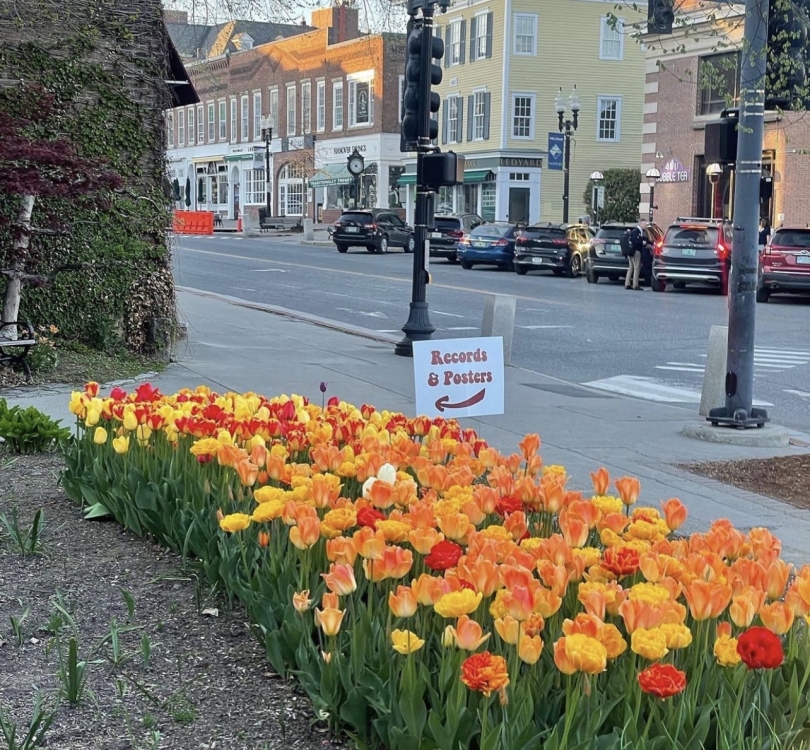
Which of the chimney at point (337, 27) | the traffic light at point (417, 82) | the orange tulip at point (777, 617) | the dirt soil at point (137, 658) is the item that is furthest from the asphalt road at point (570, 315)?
the chimney at point (337, 27)

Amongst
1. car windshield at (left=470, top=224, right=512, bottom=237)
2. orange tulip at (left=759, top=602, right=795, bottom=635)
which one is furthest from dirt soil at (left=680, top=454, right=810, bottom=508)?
car windshield at (left=470, top=224, right=512, bottom=237)

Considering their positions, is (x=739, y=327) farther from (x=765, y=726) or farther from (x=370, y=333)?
(x=370, y=333)

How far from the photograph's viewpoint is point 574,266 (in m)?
32.7

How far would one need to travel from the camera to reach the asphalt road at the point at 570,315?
13977mm

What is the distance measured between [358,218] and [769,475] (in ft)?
115

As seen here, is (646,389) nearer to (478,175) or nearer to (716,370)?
(716,370)

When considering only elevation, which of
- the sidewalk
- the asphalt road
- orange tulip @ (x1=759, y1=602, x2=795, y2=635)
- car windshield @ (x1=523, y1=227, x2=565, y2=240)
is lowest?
the asphalt road

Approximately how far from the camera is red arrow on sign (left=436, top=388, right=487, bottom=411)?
6477 mm

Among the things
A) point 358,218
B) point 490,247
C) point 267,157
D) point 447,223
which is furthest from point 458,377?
point 267,157

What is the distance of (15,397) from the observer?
33.0 feet

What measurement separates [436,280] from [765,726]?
27496 mm

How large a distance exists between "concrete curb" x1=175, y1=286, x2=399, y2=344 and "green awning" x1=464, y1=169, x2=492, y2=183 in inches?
1108

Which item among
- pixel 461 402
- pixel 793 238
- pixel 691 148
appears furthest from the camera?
pixel 691 148

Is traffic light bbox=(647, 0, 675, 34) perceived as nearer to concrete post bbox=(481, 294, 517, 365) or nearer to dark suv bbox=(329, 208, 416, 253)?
concrete post bbox=(481, 294, 517, 365)
